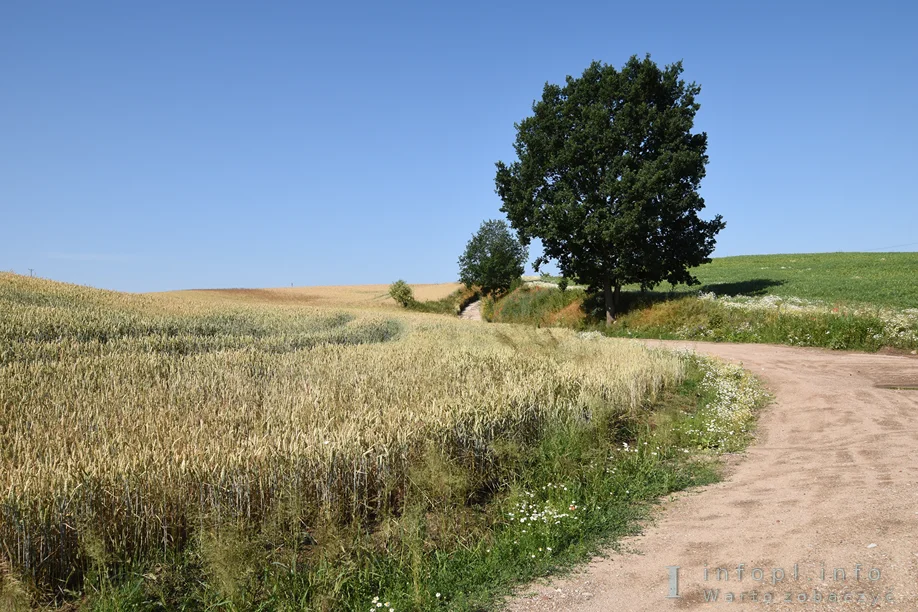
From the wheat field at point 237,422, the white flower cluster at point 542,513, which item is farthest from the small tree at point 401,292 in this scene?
the white flower cluster at point 542,513

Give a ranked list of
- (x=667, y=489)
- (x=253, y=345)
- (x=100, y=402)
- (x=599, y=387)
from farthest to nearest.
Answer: (x=253, y=345) → (x=599, y=387) → (x=100, y=402) → (x=667, y=489)

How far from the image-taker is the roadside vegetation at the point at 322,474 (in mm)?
5438

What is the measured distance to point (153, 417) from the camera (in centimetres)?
846

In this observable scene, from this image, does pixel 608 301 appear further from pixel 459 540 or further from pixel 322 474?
pixel 322 474

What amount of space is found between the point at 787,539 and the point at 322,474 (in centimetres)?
502

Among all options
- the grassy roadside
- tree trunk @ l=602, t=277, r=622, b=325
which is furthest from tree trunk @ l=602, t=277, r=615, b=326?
the grassy roadside

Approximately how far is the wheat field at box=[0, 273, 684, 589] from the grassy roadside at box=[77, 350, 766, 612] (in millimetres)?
346

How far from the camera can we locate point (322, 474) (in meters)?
6.70

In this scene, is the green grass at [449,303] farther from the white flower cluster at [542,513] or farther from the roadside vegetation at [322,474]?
the white flower cluster at [542,513]

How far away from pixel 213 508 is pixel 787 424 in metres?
10.8

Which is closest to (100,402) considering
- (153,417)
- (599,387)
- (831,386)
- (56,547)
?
(153,417)

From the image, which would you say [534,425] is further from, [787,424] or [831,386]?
[831,386]

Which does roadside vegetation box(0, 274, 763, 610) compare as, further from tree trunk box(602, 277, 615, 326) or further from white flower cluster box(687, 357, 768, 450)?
tree trunk box(602, 277, 615, 326)

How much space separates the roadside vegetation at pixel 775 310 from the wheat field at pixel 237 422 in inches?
450
